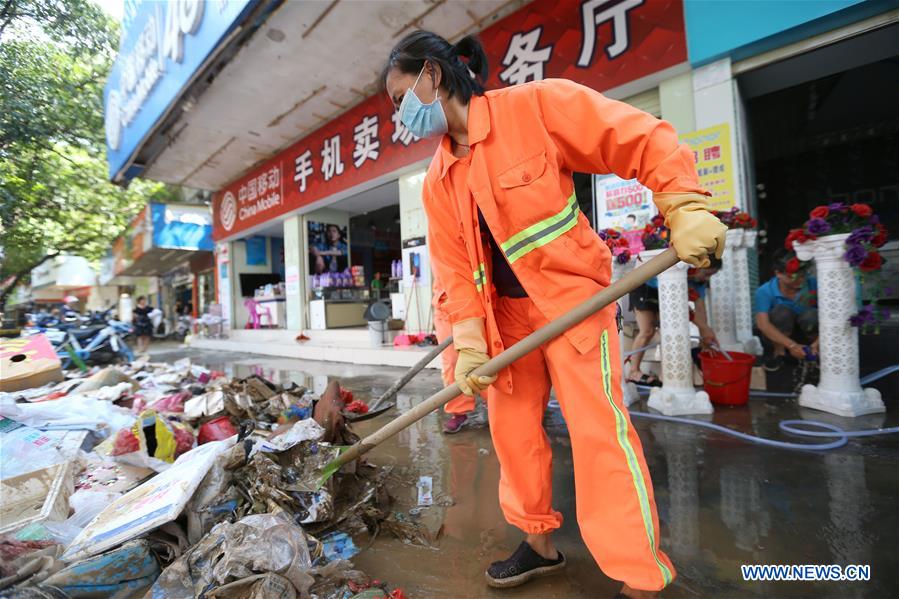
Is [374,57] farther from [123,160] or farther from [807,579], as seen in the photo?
[807,579]

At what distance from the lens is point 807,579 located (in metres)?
1.33

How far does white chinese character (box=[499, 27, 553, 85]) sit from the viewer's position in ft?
Answer: 16.8

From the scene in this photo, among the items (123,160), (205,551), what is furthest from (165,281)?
(205,551)

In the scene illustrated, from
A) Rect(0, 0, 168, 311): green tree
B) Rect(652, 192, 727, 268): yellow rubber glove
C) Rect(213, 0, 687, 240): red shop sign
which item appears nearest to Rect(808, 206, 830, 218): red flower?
Rect(213, 0, 687, 240): red shop sign

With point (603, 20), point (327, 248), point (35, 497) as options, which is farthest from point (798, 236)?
point (327, 248)

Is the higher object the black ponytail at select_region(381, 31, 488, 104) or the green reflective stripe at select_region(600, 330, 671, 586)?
the black ponytail at select_region(381, 31, 488, 104)

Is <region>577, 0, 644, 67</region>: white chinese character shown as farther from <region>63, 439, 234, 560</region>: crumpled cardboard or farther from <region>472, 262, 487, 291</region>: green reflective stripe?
<region>63, 439, 234, 560</region>: crumpled cardboard

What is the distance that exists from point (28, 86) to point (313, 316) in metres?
8.17

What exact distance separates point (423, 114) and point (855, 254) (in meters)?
3.06

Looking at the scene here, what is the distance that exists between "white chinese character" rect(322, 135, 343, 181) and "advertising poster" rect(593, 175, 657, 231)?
18.3 feet

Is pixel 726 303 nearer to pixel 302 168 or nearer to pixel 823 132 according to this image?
pixel 823 132

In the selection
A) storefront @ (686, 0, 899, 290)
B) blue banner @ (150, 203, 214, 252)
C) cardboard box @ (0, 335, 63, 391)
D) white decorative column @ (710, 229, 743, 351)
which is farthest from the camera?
blue banner @ (150, 203, 214, 252)

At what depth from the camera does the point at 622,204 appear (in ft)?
15.6

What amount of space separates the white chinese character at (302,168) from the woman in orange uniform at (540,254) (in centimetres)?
856
